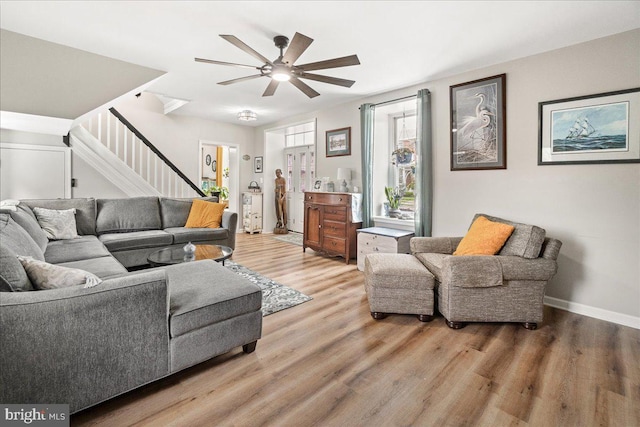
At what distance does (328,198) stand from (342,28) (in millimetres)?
2463

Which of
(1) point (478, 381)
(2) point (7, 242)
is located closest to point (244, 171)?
(2) point (7, 242)

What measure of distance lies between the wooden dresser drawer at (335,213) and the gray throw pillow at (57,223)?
3.21 metres

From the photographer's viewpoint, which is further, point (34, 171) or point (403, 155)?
point (403, 155)

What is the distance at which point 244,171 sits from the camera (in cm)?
713

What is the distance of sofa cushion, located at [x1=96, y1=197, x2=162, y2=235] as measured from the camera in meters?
3.99

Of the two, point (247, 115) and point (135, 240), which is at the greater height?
point (247, 115)

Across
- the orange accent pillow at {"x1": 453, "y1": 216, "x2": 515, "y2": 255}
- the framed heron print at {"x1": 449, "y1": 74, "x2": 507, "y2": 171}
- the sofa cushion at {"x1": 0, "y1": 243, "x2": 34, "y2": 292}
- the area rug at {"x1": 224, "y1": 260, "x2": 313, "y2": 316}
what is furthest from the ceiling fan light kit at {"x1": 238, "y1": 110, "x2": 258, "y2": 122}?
the sofa cushion at {"x1": 0, "y1": 243, "x2": 34, "y2": 292}

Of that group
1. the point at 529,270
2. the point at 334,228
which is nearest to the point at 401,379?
the point at 529,270

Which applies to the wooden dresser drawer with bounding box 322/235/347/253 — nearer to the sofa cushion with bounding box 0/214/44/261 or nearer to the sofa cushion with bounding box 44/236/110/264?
the sofa cushion with bounding box 44/236/110/264

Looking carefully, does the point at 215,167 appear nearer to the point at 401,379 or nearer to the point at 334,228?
the point at 334,228

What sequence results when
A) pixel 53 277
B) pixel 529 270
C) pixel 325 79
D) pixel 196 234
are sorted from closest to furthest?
pixel 53 277 < pixel 529 270 < pixel 325 79 < pixel 196 234

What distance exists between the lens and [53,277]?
145 centimetres

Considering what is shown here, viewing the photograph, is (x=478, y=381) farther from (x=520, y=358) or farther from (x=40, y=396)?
(x=40, y=396)

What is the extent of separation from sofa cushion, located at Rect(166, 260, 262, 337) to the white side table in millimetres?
2185
